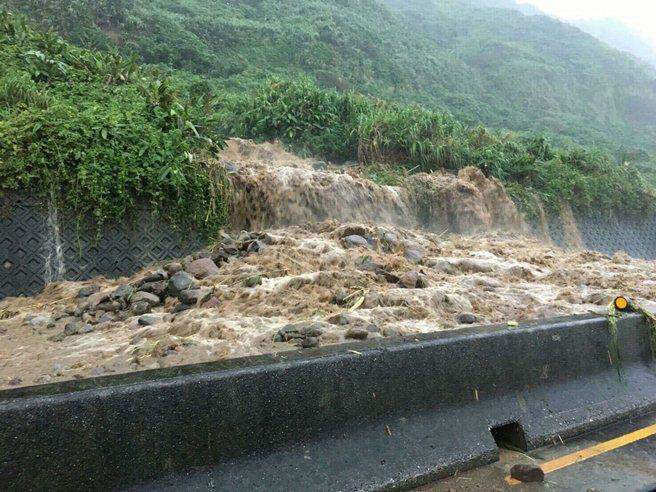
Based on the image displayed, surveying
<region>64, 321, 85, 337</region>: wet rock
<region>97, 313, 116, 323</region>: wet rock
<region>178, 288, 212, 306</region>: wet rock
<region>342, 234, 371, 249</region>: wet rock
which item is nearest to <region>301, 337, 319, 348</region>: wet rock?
<region>178, 288, 212, 306</region>: wet rock

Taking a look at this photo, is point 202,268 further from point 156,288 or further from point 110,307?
point 110,307

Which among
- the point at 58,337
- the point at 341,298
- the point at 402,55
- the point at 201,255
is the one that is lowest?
the point at 58,337

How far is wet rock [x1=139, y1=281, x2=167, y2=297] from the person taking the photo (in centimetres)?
520

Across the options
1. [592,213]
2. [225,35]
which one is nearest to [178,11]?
[225,35]

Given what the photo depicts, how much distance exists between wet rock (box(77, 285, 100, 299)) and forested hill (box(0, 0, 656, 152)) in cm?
1307

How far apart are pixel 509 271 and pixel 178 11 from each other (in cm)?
2107

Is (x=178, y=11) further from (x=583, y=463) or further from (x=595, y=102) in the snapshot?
(x=595, y=102)

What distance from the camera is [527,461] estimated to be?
109 inches

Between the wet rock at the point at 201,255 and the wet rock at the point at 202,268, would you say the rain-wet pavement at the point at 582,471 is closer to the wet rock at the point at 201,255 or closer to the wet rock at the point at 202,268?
the wet rock at the point at 202,268

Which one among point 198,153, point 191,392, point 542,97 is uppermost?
point 542,97

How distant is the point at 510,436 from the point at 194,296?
3.03m

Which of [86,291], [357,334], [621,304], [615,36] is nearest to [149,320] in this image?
[86,291]

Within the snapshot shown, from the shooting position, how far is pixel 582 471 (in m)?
2.65

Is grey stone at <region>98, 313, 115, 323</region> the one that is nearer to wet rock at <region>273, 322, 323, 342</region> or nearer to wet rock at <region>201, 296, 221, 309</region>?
wet rock at <region>201, 296, 221, 309</region>
